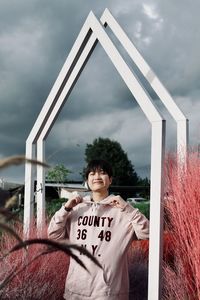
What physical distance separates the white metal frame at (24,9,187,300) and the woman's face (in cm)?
24

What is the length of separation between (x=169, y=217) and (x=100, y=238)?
0.50 meters

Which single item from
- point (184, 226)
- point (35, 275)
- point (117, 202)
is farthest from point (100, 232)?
point (35, 275)

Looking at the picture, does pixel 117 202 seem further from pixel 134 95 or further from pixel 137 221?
pixel 134 95

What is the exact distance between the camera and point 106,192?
2771mm

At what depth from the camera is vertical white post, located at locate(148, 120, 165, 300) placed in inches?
104

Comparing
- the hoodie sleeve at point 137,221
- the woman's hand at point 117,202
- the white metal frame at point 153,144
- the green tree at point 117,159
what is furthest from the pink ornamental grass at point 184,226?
the green tree at point 117,159

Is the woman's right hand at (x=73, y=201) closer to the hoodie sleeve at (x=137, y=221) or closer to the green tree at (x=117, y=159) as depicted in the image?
the hoodie sleeve at (x=137, y=221)

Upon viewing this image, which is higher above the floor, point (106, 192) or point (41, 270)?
point (106, 192)

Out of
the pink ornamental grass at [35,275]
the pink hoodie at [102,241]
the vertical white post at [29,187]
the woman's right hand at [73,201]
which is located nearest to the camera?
the pink hoodie at [102,241]

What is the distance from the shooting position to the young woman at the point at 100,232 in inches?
102

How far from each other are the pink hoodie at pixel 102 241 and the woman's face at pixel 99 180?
0.07 m

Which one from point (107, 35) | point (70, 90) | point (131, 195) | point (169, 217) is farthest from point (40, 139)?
point (131, 195)

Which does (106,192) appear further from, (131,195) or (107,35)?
(131,195)

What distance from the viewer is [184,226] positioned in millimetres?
2803
